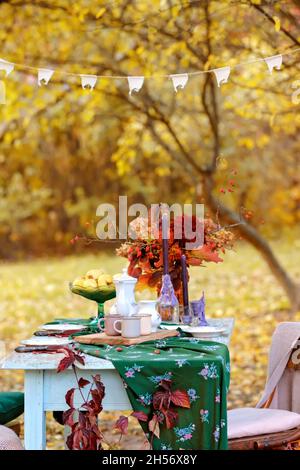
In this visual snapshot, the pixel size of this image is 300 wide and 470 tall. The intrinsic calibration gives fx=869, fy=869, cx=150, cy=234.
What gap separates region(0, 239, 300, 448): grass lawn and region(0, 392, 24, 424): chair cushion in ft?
3.66

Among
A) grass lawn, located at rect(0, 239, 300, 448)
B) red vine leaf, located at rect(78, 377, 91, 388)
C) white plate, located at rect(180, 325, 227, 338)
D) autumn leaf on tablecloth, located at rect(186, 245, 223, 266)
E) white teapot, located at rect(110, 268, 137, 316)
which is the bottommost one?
grass lawn, located at rect(0, 239, 300, 448)

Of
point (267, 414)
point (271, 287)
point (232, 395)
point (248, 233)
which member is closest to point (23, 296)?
point (271, 287)

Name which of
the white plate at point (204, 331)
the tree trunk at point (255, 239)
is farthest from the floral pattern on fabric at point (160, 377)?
the tree trunk at point (255, 239)

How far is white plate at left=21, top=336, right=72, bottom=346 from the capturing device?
2834 mm

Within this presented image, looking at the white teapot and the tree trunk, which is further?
the tree trunk

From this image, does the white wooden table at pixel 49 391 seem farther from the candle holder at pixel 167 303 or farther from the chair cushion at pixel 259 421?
the candle holder at pixel 167 303

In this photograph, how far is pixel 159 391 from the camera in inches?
100

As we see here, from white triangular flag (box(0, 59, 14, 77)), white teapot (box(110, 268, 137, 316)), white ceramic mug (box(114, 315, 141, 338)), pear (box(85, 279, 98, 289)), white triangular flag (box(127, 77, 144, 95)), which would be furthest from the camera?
white triangular flag (box(127, 77, 144, 95))

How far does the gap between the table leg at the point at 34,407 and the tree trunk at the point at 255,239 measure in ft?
11.4

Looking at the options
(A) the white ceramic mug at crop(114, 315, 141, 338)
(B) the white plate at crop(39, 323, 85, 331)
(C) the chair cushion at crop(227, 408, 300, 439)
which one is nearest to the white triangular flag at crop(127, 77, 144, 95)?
(B) the white plate at crop(39, 323, 85, 331)

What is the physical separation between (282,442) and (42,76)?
6.22 feet

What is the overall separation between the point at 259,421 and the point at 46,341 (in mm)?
780

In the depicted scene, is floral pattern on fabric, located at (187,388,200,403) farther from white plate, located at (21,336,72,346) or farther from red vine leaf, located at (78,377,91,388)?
white plate, located at (21,336,72,346)
